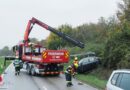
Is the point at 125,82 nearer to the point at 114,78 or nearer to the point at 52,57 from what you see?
the point at 114,78

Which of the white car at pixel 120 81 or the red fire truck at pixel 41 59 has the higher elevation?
the red fire truck at pixel 41 59

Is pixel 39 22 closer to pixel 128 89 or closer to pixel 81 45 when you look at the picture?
pixel 81 45

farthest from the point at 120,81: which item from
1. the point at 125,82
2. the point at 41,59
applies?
the point at 41,59

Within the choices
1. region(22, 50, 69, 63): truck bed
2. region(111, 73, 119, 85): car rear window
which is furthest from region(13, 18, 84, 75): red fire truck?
region(111, 73, 119, 85): car rear window

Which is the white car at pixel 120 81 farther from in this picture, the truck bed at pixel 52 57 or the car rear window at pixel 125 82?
→ the truck bed at pixel 52 57

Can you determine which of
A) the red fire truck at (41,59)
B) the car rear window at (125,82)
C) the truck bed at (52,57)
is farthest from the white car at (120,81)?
the red fire truck at (41,59)

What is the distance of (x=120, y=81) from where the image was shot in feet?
37.9

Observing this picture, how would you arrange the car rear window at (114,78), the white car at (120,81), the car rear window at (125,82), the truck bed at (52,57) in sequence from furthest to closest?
the truck bed at (52,57), the car rear window at (114,78), the white car at (120,81), the car rear window at (125,82)

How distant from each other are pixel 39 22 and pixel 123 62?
46.6 ft

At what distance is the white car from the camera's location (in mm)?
11047

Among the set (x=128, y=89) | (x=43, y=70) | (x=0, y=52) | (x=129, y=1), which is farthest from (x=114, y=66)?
(x=0, y=52)

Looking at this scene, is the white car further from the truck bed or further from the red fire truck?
the red fire truck

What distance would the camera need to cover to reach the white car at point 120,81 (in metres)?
11.0

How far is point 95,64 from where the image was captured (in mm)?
35781
